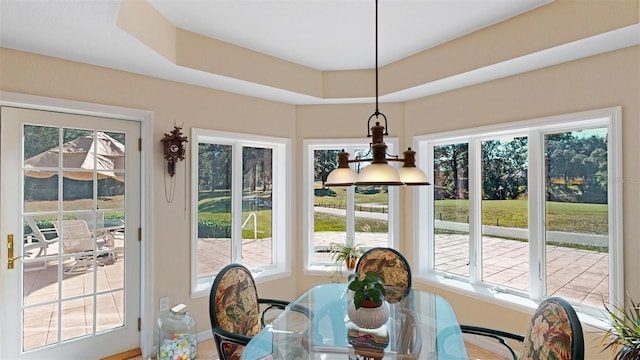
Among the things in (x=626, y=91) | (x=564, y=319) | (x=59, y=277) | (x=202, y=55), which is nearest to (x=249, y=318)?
(x=59, y=277)

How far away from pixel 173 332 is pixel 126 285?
0.59 meters

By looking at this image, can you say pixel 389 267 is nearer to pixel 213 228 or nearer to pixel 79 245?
pixel 213 228

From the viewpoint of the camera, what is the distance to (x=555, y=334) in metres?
1.43

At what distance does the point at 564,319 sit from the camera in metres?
1.41

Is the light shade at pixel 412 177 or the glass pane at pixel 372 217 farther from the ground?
the light shade at pixel 412 177

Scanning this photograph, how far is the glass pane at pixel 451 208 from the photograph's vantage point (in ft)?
10.9

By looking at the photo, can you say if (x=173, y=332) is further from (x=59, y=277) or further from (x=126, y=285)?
(x=59, y=277)

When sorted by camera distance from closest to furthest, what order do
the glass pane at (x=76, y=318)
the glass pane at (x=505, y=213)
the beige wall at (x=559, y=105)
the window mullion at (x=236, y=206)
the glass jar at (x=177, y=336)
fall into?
the beige wall at (x=559, y=105) → the glass pane at (x=76, y=318) → the glass jar at (x=177, y=336) → the glass pane at (x=505, y=213) → the window mullion at (x=236, y=206)

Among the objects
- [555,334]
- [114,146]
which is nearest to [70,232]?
[114,146]

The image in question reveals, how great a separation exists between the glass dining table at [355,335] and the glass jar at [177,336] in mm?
1109

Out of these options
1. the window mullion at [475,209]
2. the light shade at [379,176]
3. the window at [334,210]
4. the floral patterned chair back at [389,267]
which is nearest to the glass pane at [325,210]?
the window at [334,210]

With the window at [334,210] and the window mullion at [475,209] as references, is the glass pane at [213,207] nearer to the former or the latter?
the window at [334,210]

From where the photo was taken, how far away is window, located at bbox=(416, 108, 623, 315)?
2412 mm

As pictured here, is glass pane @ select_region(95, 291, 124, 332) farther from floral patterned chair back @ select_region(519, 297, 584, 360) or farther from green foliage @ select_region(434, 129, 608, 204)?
green foliage @ select_region(434, 129, 608, 204)
